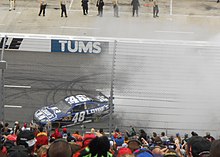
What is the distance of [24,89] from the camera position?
16641 millimetres

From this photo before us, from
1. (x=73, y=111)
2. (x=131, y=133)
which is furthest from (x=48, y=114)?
(x=131, y=133)

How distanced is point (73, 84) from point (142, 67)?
8.98ft

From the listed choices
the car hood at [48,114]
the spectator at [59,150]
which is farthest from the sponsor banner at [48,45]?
the spectator at [59,150]

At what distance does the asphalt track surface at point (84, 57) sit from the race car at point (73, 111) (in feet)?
0.88

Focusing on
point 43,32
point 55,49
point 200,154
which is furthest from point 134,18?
point 200,154

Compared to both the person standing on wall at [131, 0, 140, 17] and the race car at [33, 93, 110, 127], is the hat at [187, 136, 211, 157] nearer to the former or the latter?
the race car at [33, 93, 110, 127]

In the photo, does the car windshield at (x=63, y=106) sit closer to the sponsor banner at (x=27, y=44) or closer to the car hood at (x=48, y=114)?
the car hood at (x=48, y=114)

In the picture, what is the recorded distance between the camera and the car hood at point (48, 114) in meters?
15.6

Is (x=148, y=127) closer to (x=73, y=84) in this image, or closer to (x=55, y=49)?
(x=73, y=84)

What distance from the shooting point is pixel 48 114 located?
51.2ft

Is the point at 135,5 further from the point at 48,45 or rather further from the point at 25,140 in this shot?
the point at 25,140

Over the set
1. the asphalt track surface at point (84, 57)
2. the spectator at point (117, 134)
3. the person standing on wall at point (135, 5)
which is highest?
the person standing on wall at point (135, 5)

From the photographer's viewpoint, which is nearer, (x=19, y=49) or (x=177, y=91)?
(x=177, y=91)

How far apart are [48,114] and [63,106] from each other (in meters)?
0.60
